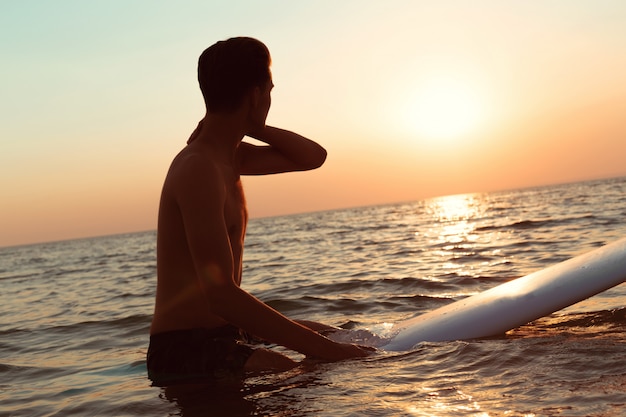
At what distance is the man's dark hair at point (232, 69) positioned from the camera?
116 inches

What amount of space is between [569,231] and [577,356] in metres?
10.5

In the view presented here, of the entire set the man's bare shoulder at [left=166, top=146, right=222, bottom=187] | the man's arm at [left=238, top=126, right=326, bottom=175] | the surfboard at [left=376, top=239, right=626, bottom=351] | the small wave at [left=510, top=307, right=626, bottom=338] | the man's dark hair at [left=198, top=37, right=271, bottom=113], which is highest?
the man's dark hair at [left=198, top=37, right=271, bottom=113]

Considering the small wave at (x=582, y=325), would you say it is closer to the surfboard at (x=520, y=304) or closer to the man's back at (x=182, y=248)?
the surfboard at (x=520, y=304)

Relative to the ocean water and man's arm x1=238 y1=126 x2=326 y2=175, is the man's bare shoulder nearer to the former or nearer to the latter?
man's arm x1=238 y1=126 x2=326 y2=175

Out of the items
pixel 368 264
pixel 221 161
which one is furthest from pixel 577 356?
pixel 368 264

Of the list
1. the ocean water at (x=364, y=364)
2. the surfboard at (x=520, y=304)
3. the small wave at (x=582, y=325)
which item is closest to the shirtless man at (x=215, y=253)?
the ocean water at (x=364, y=364)

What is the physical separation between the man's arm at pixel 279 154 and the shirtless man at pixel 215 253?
26 centimetres

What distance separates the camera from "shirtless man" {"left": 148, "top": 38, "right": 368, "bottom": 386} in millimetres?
2877

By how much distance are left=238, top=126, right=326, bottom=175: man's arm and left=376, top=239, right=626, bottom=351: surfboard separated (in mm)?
1201

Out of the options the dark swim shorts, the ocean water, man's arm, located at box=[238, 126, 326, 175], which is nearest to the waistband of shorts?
the dark swim shorts

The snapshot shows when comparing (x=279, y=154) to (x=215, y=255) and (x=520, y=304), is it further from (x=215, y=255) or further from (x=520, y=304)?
(x=520, y=304)

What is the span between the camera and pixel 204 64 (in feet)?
9.70

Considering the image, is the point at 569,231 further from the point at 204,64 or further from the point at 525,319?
the point at 204,64

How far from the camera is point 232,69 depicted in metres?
2.94
